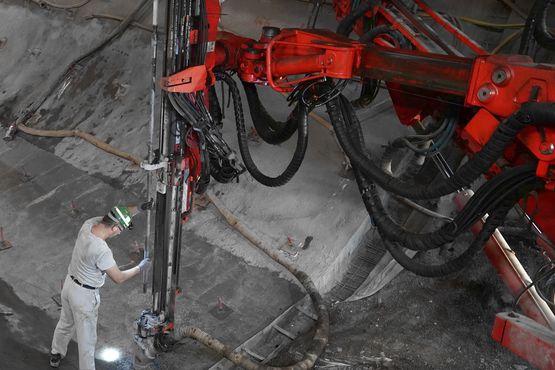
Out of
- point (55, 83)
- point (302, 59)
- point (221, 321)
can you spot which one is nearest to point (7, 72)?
point (55, 83)

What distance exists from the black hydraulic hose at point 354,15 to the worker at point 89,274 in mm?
2589

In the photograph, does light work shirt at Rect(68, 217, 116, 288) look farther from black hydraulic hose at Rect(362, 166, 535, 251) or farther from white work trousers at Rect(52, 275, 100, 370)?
black hydraulic hose at Rect(362, 166, 535, 251)

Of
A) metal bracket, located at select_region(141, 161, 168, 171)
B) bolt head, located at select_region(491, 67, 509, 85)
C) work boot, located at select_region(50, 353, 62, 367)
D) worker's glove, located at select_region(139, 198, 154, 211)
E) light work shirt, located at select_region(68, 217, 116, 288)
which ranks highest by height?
bolt head, located at select_region(491, 67, 509, 85)

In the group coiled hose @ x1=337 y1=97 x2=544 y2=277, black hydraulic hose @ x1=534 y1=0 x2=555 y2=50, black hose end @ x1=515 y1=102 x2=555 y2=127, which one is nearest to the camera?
black hose end @ x1=515 y1=102 x2=555 y2=127

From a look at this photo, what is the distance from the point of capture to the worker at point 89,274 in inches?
175

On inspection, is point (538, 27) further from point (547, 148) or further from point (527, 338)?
point (527, 338)

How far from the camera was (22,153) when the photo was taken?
7809 mm

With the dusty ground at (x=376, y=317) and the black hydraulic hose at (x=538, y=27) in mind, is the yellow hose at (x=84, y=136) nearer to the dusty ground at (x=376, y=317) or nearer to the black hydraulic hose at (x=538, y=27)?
the dusty ground at (x=376, y=317)

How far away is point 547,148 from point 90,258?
10.6 ft

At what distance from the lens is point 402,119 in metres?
4.54

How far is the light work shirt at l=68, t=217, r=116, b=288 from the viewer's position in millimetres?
4422

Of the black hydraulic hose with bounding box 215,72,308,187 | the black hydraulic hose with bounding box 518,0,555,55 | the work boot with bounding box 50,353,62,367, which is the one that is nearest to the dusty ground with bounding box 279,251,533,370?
the black hydraulic hose with bounding box 215,72,308,187

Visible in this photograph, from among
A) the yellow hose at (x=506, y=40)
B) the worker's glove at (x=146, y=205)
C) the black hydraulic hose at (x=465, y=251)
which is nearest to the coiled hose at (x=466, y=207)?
the black hydraulic hose at (x=465, y=251)

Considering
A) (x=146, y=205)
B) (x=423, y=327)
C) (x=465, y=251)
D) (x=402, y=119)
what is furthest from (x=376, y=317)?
(x=146, y=205)
